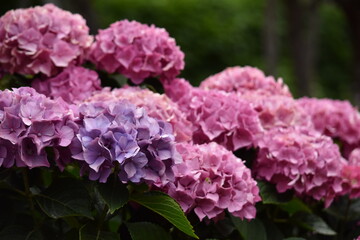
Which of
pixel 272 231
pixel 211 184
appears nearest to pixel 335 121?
pixel 272 231

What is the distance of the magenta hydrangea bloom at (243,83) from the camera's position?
8.42ft

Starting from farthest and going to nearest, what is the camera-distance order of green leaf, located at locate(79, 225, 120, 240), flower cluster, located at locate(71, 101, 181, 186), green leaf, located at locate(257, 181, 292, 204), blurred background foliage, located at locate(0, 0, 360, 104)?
1. blurred background foliage, located at locate(0, 0, 360, 104)
2. green leaf, located at locate(257, 181, 292, 204)
3. green leaf, located at locate(79, 225, 120, 240)
4. flower cluster, located at locate(71, 101, 181, 186)

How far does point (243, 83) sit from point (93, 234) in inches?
41.3

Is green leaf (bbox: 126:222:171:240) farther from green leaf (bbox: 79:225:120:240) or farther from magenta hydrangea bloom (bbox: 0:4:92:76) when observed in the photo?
magenta hydrangea bloom (bbox: 0:4:92:76)

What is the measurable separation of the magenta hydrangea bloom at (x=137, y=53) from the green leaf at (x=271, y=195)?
498mm

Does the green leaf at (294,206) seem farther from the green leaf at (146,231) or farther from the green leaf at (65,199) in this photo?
the green leaf at (65,199)

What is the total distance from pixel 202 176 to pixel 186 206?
3.5 inches

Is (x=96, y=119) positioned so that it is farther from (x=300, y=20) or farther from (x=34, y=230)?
(x=300, y=20)

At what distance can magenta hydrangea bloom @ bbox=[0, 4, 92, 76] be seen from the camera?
2.21m

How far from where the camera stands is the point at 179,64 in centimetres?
237

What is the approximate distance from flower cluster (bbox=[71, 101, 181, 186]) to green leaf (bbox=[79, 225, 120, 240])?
16cm

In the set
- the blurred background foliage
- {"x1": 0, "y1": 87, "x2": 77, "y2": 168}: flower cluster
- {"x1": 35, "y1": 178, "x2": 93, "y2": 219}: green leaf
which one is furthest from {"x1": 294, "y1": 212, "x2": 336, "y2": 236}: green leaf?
the blurred background foliage

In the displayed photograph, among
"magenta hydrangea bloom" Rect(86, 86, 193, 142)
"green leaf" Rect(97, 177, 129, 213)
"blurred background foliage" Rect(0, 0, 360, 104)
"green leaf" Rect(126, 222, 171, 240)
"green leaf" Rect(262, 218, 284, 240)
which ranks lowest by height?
"blurred background foliage" Rect(0, 0, 360, 104)

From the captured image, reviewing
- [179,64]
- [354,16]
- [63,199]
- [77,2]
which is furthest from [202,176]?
[77,2]
